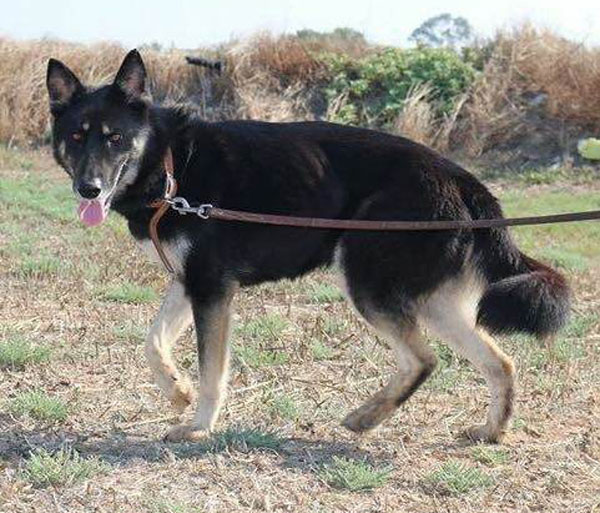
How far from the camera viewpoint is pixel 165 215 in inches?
176

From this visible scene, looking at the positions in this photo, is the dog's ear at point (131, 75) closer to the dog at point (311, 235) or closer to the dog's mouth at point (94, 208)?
the dog at point (311, 235)

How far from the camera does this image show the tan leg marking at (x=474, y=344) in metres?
4.45

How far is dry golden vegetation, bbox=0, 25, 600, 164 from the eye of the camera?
1584 cm

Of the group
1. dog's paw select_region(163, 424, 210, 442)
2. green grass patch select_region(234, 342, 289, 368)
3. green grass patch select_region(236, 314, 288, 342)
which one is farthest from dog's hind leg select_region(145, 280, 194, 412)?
green grass patch select_region(236, 314, 288, 342)

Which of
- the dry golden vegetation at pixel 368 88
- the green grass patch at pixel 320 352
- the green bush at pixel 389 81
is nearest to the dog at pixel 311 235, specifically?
the green grass patch at pixel 320 352

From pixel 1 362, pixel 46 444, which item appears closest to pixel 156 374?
pixel 46 444

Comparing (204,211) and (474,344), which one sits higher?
(204,211)

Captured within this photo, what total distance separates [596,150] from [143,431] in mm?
2325

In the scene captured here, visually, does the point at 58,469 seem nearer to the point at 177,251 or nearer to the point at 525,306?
the point at 177,251

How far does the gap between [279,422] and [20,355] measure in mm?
1507

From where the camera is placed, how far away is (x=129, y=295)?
22.0ft

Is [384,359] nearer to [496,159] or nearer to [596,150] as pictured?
[596,150]

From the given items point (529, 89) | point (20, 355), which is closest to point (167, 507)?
point (20, 355)

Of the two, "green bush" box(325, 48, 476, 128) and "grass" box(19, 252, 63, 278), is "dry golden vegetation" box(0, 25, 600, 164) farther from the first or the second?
"grass" box(19, 252, 63, 278)
